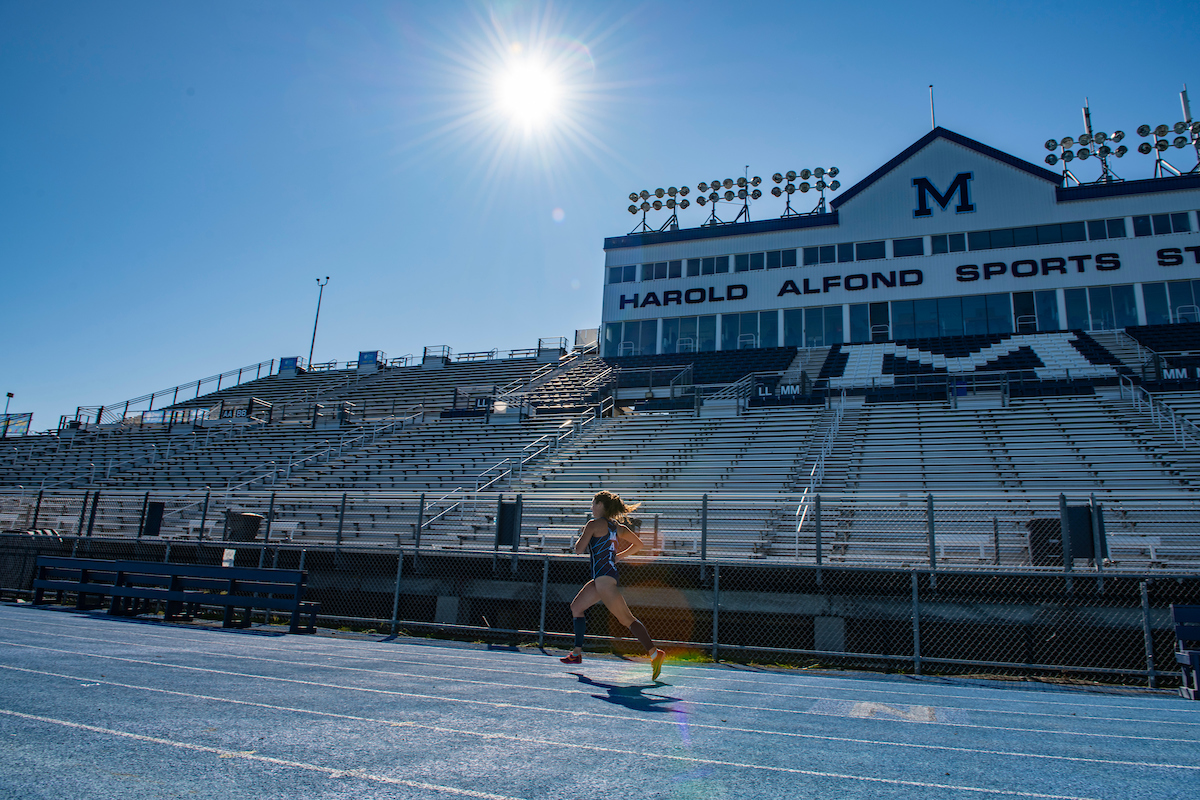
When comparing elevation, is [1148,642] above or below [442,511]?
→ below

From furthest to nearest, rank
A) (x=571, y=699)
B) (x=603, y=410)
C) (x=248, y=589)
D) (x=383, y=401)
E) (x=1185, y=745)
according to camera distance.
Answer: (x=383, y=401) < (x=603, y=410) < (x=248, y=589) < (x=571, y=699) < (x=1185, y=745)

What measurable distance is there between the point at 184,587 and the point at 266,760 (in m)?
9.60

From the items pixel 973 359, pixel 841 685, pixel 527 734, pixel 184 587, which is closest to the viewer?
pixel 527 734

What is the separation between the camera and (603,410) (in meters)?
26.1

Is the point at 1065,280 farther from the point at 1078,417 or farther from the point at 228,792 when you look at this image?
the point at 228,792

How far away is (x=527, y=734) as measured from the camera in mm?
4137

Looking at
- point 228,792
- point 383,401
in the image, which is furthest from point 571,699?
point 383,401

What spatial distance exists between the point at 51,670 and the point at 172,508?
15051 mm

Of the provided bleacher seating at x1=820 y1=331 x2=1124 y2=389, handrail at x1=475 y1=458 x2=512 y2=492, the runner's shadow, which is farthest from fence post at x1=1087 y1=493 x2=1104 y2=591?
bleacher seating at x1=820 y1=331 x2=1124 y2=389

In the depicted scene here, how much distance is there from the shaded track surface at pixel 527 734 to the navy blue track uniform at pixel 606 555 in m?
1.05

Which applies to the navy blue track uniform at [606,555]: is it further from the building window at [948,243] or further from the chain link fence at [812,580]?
the building window at [948,243]

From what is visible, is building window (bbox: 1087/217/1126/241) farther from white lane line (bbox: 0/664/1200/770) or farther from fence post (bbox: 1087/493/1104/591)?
white lane line (bbox: 0/664/1200/770)

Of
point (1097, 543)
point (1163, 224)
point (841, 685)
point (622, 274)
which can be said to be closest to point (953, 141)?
point (1163, 224)

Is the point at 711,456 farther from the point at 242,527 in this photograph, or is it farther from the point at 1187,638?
the point at 1187,638
